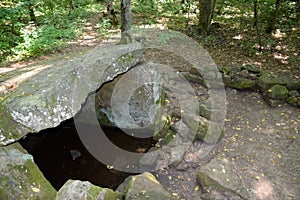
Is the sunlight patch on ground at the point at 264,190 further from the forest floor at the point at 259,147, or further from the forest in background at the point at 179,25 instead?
the forest in background at the point at 179,25

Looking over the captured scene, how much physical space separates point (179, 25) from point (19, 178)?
9.32m

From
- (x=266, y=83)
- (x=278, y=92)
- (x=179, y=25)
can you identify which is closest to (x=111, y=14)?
(x=179, y=25)

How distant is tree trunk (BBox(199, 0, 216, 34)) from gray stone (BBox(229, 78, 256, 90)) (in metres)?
3.87

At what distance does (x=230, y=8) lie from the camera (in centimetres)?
1280

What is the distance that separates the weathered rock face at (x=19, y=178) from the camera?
3.09 meters

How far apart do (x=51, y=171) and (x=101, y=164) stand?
0.89 meters

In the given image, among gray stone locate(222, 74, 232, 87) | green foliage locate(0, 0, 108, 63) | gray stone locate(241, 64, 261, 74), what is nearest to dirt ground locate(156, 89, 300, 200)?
gray stone locate(222, 74, 232, 87)

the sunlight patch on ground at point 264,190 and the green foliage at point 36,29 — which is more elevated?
the green foliage at point 36,29

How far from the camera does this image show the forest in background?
7980 millimetres

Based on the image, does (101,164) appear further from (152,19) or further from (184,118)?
(152,19)

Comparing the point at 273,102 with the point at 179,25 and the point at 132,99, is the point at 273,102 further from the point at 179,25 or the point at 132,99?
the point at 179,25

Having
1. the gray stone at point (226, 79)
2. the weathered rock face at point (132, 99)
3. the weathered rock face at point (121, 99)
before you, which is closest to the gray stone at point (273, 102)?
the weathered rock face at point (121, 99)

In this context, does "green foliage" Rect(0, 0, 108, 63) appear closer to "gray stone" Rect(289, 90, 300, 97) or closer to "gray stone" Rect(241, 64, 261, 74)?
"gray stone" Rect(241, 64, 261, 74)

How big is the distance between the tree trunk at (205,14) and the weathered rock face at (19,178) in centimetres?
814
